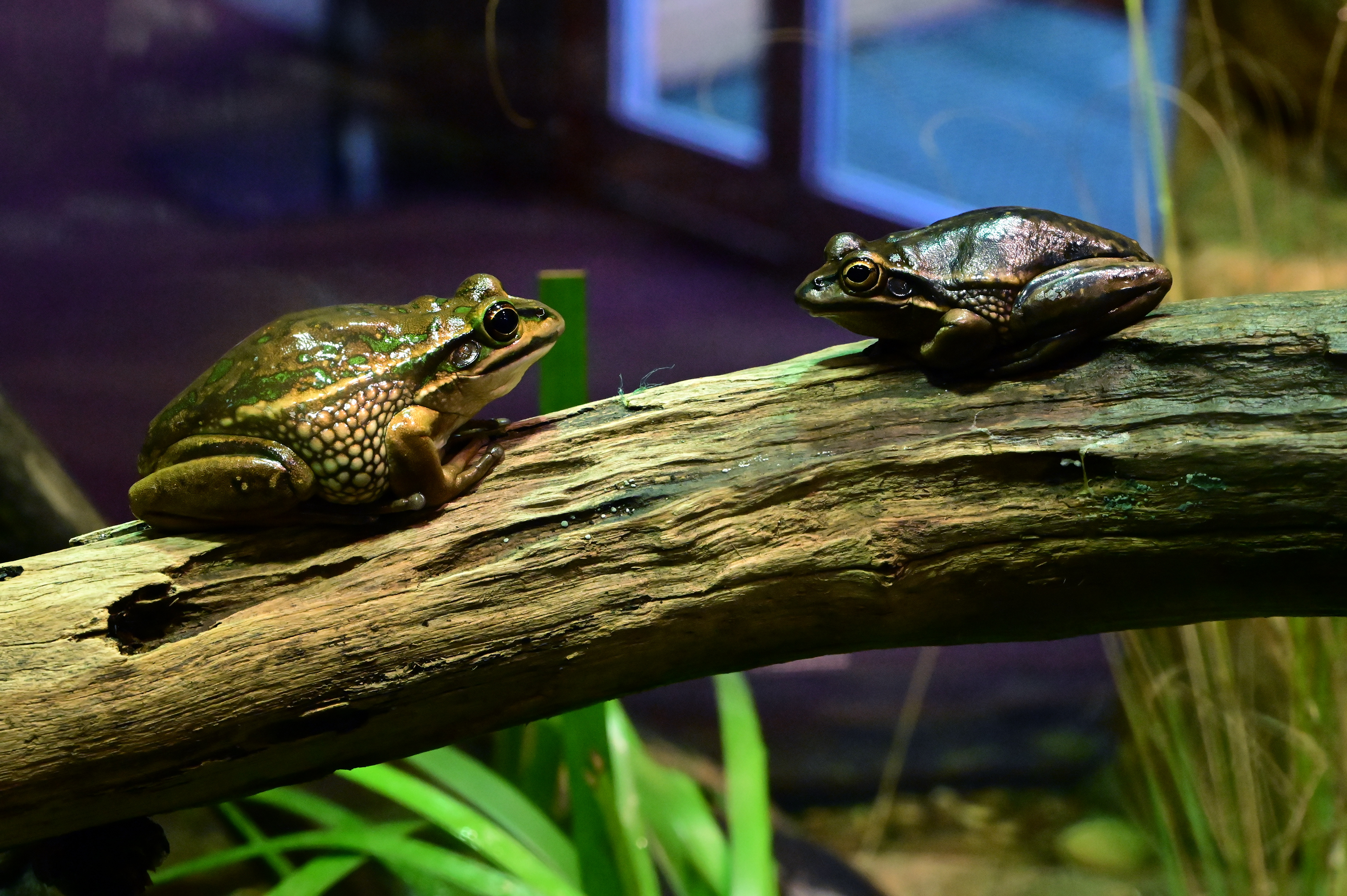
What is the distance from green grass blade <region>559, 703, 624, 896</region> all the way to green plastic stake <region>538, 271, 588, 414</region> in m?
0.64

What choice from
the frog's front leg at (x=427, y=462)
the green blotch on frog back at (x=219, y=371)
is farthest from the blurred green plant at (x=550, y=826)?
the green blotch on frog back at (x=219, y=371)

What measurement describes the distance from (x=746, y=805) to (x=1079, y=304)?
3.93ft

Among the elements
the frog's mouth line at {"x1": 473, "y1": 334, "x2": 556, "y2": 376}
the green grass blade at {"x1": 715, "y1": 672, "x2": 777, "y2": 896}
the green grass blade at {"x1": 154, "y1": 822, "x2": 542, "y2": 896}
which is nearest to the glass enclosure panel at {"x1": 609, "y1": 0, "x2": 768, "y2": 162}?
the frog's mouth line at {"x1": 473, "y1": 334, "x2": 556, "y2": 376}

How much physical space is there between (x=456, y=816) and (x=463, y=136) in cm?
167

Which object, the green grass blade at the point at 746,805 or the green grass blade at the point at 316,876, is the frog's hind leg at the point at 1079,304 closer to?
the green grass blade at the point at 746,805

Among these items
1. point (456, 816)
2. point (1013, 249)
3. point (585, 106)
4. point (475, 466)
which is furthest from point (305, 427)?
point (585, 106)

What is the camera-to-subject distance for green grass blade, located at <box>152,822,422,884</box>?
5.90ft

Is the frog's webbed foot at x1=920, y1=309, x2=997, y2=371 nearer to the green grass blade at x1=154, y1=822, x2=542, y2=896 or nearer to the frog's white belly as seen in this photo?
the frog's white belly

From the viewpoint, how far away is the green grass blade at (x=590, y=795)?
186 centimetres

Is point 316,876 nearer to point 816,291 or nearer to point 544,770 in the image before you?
point 544,770

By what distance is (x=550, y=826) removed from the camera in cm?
200

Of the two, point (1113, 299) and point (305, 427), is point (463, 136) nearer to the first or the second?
point (305, 427)

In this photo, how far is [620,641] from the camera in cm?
130

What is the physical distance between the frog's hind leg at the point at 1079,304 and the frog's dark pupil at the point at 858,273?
0.24m
